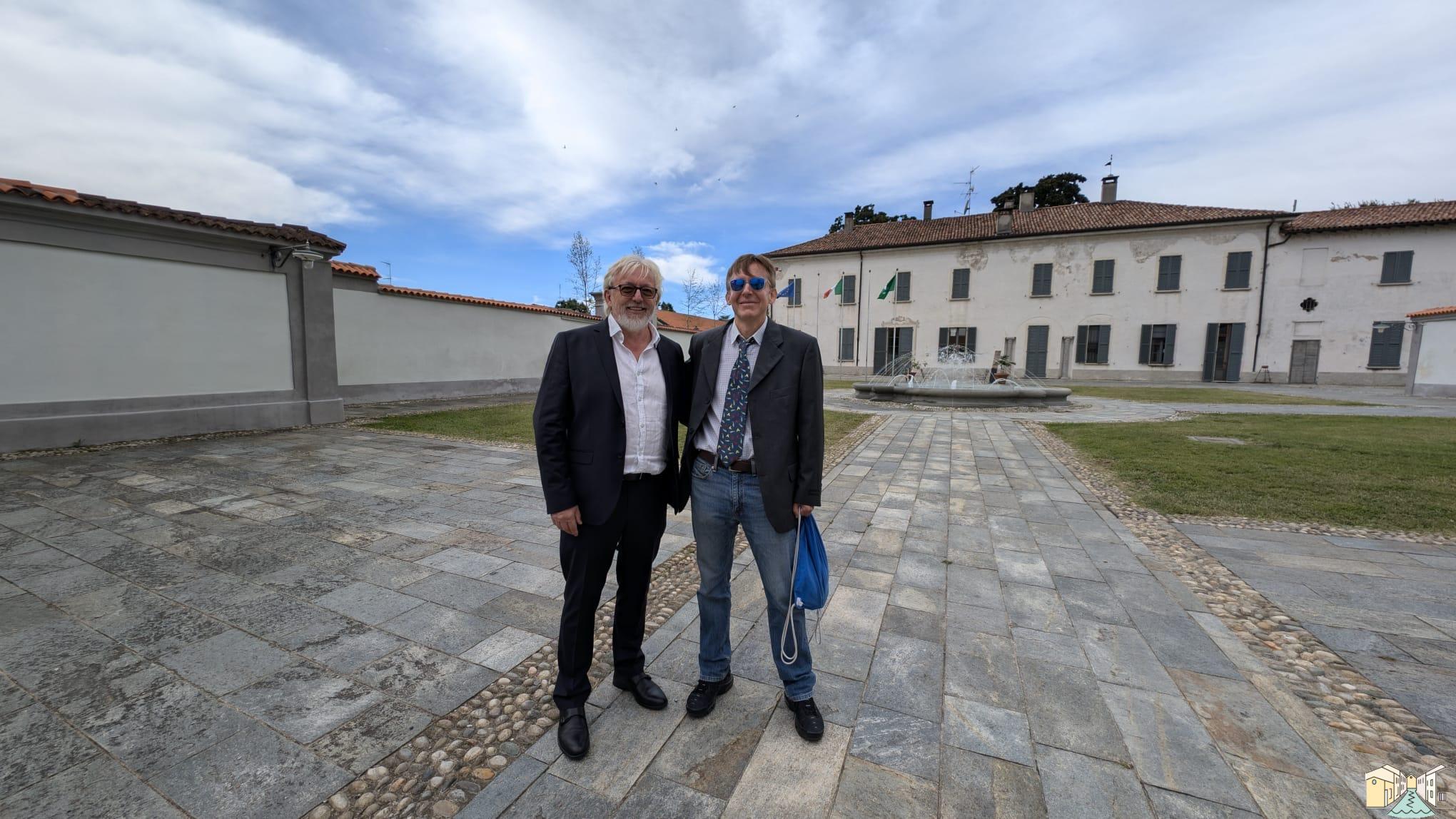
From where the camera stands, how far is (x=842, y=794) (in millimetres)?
1729

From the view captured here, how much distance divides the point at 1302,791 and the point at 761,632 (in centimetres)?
201

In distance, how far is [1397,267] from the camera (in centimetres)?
2042

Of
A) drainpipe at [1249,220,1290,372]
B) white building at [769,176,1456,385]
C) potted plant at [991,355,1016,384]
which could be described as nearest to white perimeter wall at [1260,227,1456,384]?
white building at [769,176,1456,385]

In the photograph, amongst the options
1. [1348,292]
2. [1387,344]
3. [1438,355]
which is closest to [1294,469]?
[1438,355]

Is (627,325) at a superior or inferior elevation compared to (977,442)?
superior

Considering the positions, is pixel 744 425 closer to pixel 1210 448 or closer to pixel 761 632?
pixel 761 632

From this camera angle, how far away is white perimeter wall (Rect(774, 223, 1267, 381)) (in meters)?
22.6

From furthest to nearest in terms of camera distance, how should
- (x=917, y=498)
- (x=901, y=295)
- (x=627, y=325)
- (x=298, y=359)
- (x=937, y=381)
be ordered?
(x=901, y=295) < (x=937, y=381) < (x=298, y=359) < (x=917, y=498) < (x=627, y=325)

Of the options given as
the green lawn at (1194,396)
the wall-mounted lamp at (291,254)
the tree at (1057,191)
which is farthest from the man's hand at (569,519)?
the tree at (1057,191)

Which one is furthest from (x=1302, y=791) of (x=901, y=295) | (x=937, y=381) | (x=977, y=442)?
(x=901, y=295)

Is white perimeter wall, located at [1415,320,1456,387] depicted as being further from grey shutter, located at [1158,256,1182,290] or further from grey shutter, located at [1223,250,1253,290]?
grey shutter, located at [1158,256,1182,290]

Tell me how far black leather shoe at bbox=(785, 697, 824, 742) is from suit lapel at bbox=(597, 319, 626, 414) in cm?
135

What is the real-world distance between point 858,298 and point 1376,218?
67.3 feet

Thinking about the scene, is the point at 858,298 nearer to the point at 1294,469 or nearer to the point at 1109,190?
the point at 1109,190
